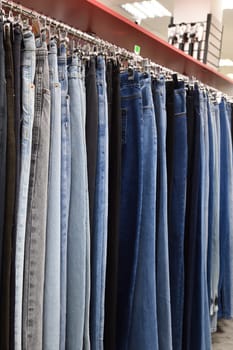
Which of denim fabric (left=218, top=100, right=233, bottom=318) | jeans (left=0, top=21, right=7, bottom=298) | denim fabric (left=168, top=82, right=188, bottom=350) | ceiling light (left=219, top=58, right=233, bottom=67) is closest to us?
jeans (left=0, top=21, right=7, bottom=298)

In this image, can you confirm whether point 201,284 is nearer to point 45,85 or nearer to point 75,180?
point 75,180

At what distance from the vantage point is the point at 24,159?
3.05 ft

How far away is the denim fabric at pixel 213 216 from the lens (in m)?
1.73

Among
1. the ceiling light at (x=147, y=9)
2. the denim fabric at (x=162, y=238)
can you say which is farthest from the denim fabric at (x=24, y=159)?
the ceiling light at (x=147, y=9)

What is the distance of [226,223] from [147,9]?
4.41m

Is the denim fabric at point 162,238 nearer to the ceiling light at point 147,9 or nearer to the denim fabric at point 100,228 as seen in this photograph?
the denim fabric at point 100,228

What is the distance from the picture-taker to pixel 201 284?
5.08 feet

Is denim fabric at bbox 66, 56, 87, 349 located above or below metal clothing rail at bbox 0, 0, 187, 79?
below

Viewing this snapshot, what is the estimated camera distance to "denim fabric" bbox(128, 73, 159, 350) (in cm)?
128

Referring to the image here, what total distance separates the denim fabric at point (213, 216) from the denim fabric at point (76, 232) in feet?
2.78

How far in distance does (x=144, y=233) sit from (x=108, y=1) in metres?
4.58

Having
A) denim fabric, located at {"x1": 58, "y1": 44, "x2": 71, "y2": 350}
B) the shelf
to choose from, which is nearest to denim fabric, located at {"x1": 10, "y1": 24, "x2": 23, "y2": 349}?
denim fabric, located at {"x1": 58, "y1": 44, "x2": 71, "y2": 350}

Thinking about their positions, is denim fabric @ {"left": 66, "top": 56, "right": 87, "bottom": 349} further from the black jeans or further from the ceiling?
the ceiling

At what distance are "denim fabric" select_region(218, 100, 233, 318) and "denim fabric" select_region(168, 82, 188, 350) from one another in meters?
0.51
